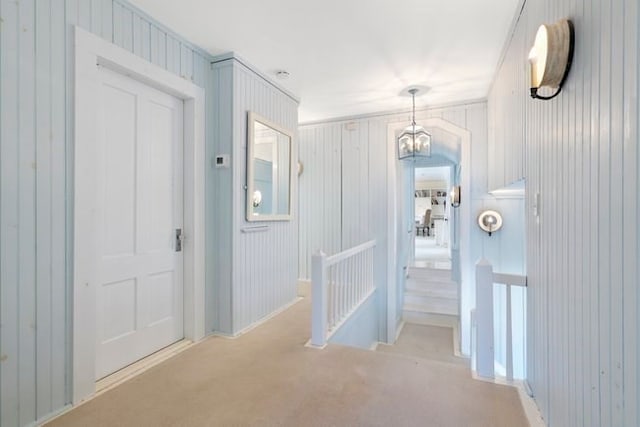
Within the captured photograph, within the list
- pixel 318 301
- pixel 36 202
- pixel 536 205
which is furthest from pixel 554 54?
pixel 36 202

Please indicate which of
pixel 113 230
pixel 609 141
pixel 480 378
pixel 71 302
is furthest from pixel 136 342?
pixel 609 141

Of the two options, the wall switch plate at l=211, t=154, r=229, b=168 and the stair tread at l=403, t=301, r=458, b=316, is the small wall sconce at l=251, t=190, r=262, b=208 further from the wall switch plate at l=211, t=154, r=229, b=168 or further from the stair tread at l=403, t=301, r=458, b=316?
the stair tread at l=403, t=301, r=458, b=316

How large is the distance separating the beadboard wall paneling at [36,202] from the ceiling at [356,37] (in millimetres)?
729

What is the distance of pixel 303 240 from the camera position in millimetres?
4844

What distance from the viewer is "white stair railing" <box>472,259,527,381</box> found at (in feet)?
6.73

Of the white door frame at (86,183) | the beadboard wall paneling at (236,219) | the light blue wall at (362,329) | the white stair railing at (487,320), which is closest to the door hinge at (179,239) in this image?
the beadboard wall paneling at (236,219)

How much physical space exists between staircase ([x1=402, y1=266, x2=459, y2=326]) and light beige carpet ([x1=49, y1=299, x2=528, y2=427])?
10.8 ft

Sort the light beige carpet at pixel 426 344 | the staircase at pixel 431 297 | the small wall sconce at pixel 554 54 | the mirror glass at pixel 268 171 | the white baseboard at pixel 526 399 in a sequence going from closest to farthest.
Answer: the small wall sconce at pixel 554 54 < the white baseboard at pixel 526 399 < the mirror glass at pixel 268 171 < the light beige carpet at pixel 426 344 < the staircase at pixel 431 297

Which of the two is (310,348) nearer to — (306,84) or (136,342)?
(136,342)

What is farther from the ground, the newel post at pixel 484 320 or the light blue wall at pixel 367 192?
the light blue wall at pixel 367 192

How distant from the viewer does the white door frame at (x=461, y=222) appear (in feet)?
12.9

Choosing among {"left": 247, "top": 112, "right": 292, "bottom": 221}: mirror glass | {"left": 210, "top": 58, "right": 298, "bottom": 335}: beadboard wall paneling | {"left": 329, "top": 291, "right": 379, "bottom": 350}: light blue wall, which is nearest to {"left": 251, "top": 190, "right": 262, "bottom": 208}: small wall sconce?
{"left": 247, "top": 112, "right": 292, "bottom": 221}: mirror glass

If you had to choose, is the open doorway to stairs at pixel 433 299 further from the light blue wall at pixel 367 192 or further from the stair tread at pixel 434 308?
the light blue wall at pixel 367 192

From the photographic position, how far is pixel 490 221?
379cm
